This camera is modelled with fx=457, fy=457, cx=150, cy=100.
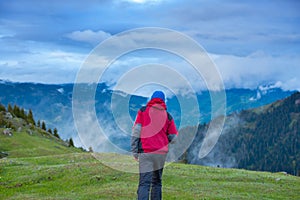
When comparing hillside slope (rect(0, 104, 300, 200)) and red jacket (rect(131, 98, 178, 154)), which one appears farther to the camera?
hillside slope (rect(0, 104, 300, 200))

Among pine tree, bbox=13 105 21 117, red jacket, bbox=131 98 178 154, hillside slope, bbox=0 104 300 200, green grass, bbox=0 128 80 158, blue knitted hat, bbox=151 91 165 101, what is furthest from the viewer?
pine tree, bbox=13 105 21 117

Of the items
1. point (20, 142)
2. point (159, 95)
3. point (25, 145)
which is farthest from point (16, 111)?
point (159, 95)

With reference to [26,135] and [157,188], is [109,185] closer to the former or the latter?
[157,188]

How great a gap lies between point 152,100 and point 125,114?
3720 millimetres

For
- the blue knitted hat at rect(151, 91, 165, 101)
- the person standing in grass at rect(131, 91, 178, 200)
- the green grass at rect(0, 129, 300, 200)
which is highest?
the blue knitted hat at rect(151, 91, 165, 101)

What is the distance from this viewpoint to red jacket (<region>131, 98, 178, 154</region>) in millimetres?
16719

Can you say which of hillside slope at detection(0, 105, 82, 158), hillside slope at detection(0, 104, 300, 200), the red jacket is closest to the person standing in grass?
the red jacket

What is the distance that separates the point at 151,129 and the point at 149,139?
0.37m

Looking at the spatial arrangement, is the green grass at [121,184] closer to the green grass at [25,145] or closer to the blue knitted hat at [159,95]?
the blue knitted hat at [159,95]

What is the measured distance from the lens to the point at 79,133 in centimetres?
2066

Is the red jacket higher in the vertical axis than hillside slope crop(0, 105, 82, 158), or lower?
higher

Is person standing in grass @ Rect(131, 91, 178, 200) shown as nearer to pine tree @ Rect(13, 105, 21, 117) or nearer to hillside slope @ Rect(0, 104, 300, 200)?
hillside slope @ Rect(0, 104, 300, 200)

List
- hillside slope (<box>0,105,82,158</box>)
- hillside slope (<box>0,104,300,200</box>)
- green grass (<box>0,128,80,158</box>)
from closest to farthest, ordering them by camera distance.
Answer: hillside slope (<box>0,104,300,200</box>) → green grass (<box>0,128,80,158</box>) → hillside slope (<box>0,105,82,158</box>)

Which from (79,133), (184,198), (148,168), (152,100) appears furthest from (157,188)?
(184,198)
